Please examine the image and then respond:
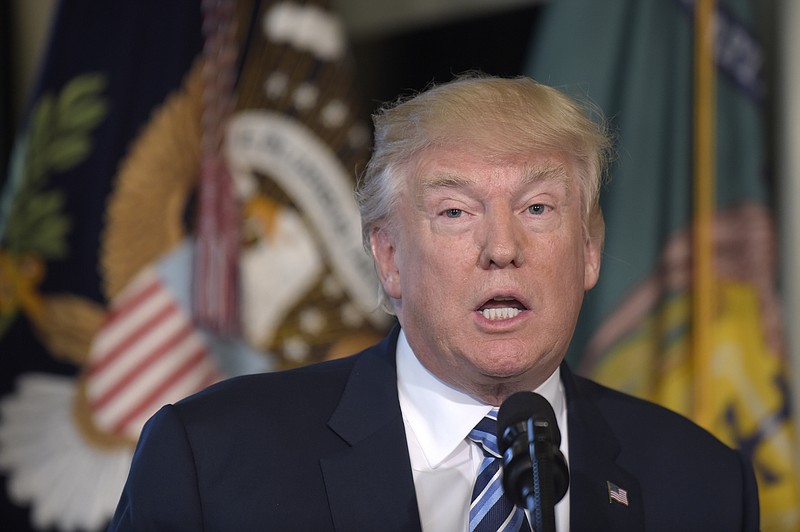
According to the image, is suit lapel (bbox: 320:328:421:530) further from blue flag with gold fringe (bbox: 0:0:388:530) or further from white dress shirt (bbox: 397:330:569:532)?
blue flag with gold fringe (bbox: 0:0:388:530)

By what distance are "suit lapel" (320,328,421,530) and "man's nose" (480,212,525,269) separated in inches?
14.5

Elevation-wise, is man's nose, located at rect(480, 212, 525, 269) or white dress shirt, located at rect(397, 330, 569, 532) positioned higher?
man's nose, located at rect(480, 212, 525, 269)

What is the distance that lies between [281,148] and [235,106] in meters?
0.21

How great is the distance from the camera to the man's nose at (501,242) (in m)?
1.80

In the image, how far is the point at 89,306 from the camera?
10.8 ft

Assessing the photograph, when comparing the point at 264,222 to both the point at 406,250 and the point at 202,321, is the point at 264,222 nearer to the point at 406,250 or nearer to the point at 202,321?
the point at 202,321

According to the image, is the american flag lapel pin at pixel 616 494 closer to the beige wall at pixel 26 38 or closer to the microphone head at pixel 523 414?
the microphone head at pixel 523 414

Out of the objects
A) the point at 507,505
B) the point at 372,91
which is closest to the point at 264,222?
the point at 372,91

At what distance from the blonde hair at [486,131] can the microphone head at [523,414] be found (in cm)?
54

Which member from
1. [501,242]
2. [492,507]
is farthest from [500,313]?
[492,507]

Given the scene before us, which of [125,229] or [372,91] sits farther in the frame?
[372,91]

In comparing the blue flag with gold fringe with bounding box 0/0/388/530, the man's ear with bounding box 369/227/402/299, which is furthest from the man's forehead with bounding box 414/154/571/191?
the blue flag with gold fringe with bounding box 0/0/388/530

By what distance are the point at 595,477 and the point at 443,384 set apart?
1.18 ft

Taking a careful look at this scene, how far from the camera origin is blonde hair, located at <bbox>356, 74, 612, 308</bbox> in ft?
6.26
